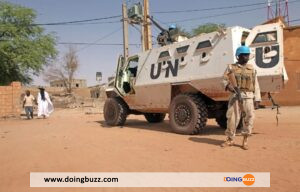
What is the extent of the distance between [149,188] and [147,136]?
14.1 feet

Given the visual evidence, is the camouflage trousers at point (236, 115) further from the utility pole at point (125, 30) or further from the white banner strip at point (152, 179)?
the utility pole at point (125, 30)

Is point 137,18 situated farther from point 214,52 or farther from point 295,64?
→ point 214,52

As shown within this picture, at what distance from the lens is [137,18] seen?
21.2 metres

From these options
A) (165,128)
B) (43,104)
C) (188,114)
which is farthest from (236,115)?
(43,104)

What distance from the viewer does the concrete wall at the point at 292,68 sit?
2089 centimetres

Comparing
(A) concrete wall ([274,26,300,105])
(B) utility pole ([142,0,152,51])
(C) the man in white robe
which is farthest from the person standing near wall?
(A) concrete wall ([274,26,300,105])

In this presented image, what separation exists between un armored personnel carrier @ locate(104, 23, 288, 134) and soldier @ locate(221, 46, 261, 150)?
113cm

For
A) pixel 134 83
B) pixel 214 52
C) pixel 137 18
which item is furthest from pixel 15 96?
pixel 214 52

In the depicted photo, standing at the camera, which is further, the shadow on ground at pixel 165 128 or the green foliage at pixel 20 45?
the green foliage at pixel 20 45

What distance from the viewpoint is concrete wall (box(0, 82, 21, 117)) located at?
18.9 meters

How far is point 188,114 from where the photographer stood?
8.16m

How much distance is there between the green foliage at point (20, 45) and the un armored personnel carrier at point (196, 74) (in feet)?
54.8

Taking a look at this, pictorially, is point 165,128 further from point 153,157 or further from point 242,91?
point 153,157

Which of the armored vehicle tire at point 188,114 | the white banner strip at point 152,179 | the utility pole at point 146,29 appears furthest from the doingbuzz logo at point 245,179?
the utility pole at point 146,29
